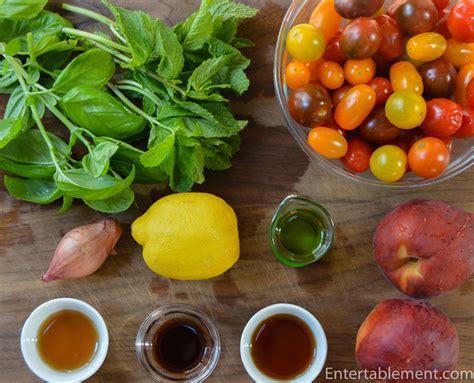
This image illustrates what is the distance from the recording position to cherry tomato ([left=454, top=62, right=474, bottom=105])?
Result: 3.16 ft

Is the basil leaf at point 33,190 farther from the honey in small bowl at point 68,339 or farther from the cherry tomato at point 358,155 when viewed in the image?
the cherry tomato at point 358,155

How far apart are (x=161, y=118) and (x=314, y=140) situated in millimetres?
252

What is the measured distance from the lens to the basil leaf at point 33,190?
105 cm

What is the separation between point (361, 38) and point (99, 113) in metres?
0.43

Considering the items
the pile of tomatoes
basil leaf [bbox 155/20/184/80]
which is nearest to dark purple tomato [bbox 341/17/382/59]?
the pile of tomatoes

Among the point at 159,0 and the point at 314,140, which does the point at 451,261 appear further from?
the point at 159,0

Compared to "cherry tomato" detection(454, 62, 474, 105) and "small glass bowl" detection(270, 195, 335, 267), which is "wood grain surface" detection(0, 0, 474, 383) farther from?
"cherry tomato" detection(454, 62, 474, 105)

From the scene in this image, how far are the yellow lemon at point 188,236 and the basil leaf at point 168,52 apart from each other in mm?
211

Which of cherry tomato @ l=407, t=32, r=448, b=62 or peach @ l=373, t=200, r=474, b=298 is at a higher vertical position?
cherry tomato @ l=407, t=32, r=448, b=62

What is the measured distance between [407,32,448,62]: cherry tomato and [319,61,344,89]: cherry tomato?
0.11 m

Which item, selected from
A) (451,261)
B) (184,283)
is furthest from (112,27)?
(451,261)

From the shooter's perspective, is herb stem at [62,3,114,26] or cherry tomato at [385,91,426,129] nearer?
cherry tomato at [385,91,426,129]

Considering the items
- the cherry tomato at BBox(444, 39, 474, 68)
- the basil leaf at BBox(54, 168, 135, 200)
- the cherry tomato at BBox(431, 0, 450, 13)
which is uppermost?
the cherry tomato at BBox(431, 0, 450, 13)

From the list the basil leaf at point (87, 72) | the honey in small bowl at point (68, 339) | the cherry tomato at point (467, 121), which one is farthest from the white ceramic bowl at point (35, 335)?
the cherry tomato at point (467, 121)
